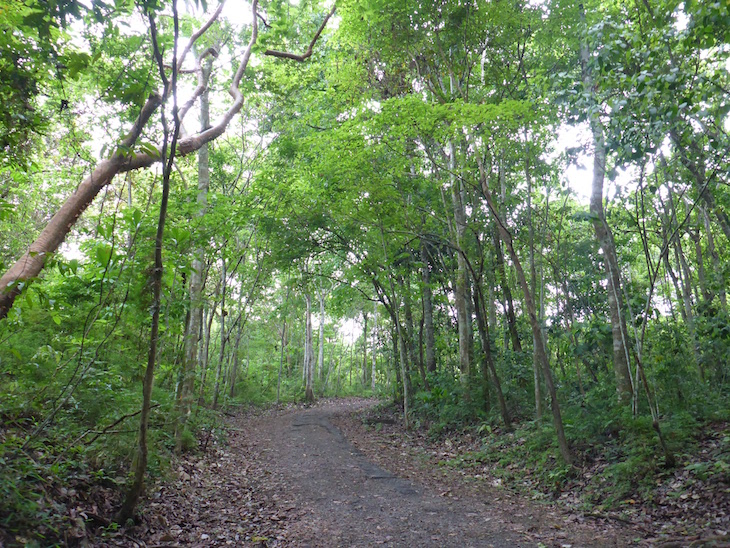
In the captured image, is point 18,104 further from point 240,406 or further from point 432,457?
point 240,406

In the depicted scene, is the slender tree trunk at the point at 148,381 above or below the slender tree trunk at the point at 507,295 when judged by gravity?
below

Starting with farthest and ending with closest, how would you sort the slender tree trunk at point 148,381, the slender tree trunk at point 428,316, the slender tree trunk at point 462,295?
1. the slender tree trunk at point 428,316
2. the slender tree trunk at point 462,295
3. the slender tree trunk at point 148,381

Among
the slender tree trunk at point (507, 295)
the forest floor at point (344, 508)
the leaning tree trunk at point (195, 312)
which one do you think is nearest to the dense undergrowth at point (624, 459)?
the forest floor at point (344, 508)

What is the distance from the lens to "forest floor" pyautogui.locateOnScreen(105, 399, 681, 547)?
468 centimetres

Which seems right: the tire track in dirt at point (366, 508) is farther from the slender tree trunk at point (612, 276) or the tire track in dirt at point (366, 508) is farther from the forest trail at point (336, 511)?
the slender tree trunk at point (612, 276)

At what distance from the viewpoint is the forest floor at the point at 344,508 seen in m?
4.68

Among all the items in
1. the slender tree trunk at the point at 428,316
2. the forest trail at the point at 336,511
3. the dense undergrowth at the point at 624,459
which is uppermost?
the slender tree trunk at the point at 428,316

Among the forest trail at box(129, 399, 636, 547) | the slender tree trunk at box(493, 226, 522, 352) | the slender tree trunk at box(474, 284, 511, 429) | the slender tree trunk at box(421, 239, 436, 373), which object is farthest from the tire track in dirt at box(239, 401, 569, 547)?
the slender tree trunk at box(421, 239, 436, 373)

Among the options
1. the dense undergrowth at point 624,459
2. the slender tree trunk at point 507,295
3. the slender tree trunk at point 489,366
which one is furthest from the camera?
the slender tree trunk at point 507,295

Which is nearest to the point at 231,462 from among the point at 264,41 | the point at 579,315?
the point at 264,41

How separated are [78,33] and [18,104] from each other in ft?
10.7

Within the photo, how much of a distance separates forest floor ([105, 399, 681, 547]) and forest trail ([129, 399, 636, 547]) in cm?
1

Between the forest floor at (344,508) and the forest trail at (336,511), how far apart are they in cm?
1

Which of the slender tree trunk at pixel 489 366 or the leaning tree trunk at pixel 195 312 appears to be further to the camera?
the slender tree trunk at pixel 489 366
